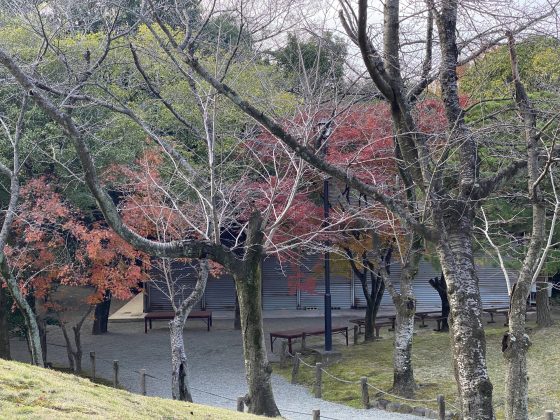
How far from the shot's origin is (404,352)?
582 inches

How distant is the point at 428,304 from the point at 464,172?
23949 mm

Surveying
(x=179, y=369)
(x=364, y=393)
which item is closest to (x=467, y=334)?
(x=364, y=393)

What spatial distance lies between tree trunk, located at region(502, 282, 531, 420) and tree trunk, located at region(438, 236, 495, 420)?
1255mm

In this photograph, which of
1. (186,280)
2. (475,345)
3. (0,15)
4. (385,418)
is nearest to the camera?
(475,345)

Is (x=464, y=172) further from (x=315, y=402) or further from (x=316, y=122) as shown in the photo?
(x=315, y=402)

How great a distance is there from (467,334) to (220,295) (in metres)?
24.1

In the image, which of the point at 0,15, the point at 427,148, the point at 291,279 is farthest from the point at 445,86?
the point at 291,279

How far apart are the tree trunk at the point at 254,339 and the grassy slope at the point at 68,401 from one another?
7.60 ft

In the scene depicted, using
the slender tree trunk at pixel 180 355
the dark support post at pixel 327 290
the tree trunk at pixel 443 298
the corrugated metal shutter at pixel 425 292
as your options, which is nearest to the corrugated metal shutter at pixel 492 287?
the corrugated metal shutter at pixel 425 292

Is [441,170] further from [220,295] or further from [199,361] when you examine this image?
[220,295]

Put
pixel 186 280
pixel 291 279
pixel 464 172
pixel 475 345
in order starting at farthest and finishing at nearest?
pixel 186 280 → pixel 291 279 → pixel 464 172 → pixel 475 345

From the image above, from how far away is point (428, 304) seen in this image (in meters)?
31.5

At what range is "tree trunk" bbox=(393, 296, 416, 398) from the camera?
47.9ft

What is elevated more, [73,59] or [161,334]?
[73,59]
